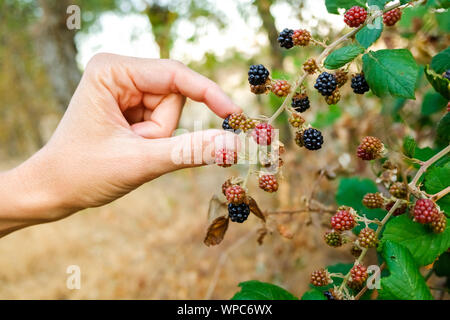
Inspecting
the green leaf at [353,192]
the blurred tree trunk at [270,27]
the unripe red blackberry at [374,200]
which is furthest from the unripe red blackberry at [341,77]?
the blurred tree trunk at [270,27]

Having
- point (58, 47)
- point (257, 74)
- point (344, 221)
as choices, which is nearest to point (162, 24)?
point (58, 47)

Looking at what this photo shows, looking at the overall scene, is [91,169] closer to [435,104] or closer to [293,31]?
[293,31]

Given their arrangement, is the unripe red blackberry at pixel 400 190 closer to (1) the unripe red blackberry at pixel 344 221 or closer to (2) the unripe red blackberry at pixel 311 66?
(1) the unripe red blackberry at pixel 344 221

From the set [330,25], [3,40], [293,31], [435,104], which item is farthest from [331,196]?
[3,40]

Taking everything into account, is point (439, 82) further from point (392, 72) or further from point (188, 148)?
point (188, 148)

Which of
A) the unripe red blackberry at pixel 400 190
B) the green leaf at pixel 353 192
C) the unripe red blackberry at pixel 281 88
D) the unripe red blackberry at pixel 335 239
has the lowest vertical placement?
the unripe red blackberry at pixel 335 239

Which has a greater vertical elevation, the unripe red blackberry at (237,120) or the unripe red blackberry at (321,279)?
the unripe red blackberry at (237,120)

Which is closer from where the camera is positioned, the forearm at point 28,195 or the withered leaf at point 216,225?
the withered leaf at point 216,225

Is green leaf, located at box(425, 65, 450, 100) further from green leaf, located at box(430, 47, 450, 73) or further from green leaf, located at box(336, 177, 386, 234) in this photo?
green leaf, located at box(336, 177, 386, 234)
